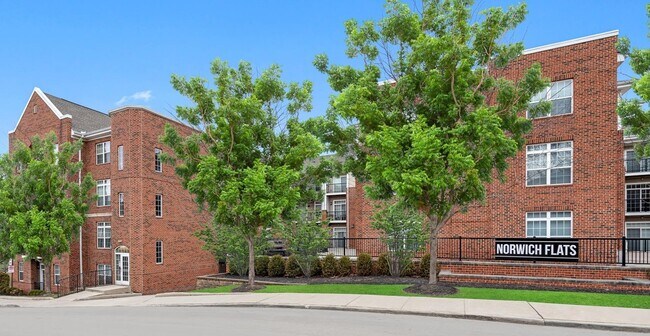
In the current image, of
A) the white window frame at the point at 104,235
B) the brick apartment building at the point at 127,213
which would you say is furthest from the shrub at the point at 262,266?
the white window frame at the point at 104,235

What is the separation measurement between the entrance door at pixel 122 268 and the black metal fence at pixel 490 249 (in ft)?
47.8

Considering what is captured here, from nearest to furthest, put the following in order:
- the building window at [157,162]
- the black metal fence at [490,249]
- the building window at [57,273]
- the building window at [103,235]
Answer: the black metal fence at [490,249]
the building window at [157,162]
the building window at [103,235]
the building window at [57,273]

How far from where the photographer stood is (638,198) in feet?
97.8

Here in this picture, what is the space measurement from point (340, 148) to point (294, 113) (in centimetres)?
328

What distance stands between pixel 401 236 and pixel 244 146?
752cm

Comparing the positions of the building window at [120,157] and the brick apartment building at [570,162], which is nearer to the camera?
the brick apartment building at [570,162]

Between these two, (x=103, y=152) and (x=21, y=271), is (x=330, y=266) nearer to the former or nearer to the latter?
(x=103, y=152)

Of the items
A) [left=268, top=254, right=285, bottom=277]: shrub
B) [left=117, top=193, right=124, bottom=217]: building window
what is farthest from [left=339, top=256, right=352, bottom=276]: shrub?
[left=117, top=193, right=124, bottom=217]: building window

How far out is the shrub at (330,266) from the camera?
61.8 feet

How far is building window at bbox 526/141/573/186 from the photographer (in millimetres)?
19078

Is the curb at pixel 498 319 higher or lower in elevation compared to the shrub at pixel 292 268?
higher

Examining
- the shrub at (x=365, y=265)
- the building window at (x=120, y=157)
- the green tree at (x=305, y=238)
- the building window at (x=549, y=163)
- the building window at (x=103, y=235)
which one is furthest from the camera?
the building window at (x=103, y=235)

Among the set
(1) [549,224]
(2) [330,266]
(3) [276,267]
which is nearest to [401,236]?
(2) [330,266]

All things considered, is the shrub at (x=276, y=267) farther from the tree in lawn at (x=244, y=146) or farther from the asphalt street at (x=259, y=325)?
the asphalt street at (x=259, y=325)
